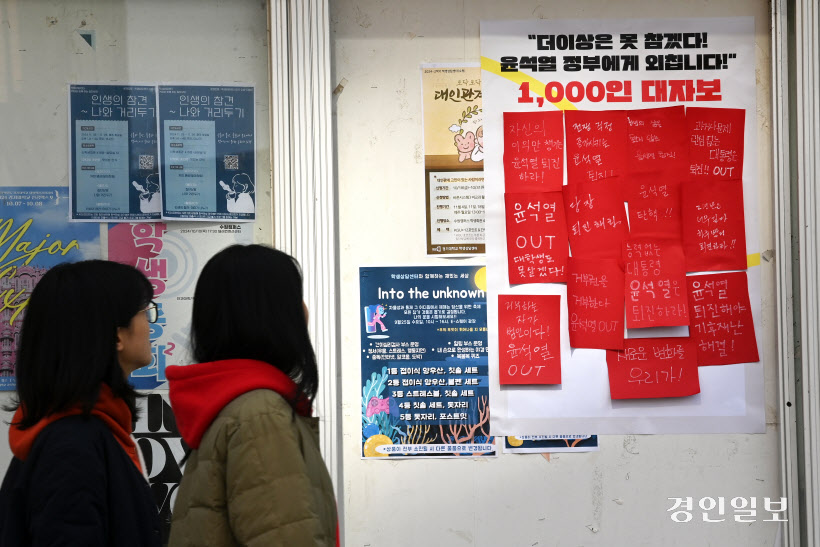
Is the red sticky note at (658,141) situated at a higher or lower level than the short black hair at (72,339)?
higher

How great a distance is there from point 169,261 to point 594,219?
5.26ft

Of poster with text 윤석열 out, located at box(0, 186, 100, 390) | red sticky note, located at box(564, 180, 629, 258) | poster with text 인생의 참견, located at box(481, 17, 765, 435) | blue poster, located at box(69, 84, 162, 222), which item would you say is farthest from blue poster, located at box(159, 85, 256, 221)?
red sticky note, located at box(564, 180, 629, 258)

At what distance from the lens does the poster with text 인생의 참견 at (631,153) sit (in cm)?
294

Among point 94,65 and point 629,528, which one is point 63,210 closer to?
point 94,65

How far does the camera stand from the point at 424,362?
293cm

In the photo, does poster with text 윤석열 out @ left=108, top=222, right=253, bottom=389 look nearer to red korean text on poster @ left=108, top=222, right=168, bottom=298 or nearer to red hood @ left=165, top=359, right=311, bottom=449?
red korean text on poster @ left=108, top=222, right=168, bottom=298

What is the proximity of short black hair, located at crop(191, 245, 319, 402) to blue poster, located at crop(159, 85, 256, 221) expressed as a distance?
1.33m

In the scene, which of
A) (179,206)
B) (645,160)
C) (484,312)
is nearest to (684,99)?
(645,160)

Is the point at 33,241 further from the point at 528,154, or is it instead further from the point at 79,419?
the point at 528,154

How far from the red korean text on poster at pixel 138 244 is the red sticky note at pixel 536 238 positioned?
4.27 ft

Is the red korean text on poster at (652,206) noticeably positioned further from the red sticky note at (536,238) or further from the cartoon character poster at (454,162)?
the cartoon character poster at (454,162)

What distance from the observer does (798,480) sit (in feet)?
9.64

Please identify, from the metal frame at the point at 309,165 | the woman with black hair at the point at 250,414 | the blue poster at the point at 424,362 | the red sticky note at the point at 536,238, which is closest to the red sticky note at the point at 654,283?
the red sticky note at the point at 536,238

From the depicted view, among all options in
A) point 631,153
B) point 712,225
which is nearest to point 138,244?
point 631,153
